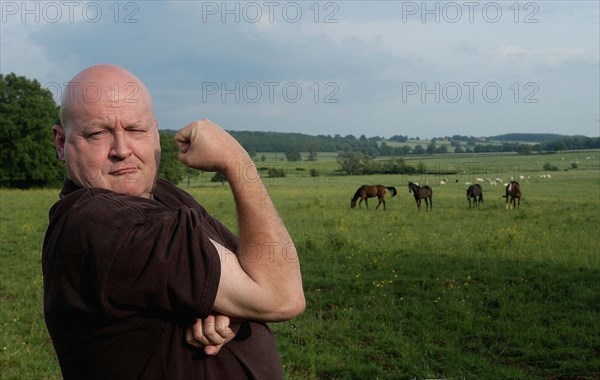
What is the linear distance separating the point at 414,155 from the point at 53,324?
36.7m

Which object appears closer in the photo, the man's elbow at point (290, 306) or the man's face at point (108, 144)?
the man's elbow at point (290, 306)

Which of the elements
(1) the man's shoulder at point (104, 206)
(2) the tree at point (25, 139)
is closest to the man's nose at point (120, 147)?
(1) the man's shoulder at point (104, 206)

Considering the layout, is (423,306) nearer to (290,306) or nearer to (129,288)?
(290,306)

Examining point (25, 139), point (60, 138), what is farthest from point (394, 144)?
point (60, 138)

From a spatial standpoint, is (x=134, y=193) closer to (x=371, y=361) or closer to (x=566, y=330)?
(x=371, y=361)

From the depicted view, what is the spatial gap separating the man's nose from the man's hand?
47 centimetres

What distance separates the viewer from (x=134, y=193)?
Result: 5.21 ft

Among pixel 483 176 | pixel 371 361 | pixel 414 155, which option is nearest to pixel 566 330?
pixel 371 361

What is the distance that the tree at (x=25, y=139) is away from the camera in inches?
1809

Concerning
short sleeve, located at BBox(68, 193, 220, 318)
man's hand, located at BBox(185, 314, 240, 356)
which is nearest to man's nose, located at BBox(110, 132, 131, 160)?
short sleeve, located at BBox(68, 193, 220, 318)

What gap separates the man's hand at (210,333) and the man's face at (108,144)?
0.41 metres

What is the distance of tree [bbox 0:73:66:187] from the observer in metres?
45.9

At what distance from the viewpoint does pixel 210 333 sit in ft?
4.55

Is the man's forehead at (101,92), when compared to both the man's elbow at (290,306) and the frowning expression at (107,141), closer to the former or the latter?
the frowning expression at (107,141)
